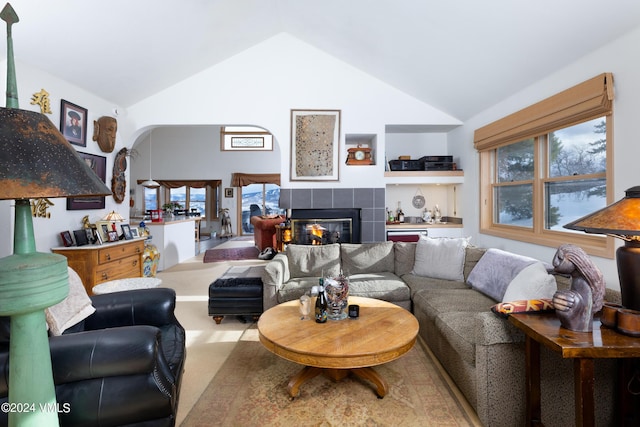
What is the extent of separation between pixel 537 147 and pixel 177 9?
3.84 m

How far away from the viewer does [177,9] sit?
3.11 m

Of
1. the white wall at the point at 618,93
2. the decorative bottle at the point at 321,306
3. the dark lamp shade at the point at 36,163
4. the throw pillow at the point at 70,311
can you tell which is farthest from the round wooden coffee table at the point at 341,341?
the white wall at the point at 618,93

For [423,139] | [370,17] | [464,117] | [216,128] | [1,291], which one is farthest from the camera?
[216,128]

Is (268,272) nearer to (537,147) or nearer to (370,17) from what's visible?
(370,17)

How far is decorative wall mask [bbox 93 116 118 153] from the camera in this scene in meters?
3.98

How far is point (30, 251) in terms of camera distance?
739mm

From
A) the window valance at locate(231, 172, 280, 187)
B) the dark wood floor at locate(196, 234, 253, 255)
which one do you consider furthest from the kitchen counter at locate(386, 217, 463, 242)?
the window valance at locate(231, 172, 280, 187)

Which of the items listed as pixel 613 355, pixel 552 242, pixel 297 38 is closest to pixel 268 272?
pixel 613 355

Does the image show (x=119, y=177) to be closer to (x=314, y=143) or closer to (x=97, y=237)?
(x=97, y=237)

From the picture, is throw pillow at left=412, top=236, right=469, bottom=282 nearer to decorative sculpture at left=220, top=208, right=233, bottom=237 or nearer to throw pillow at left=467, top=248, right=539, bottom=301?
throw pillow at left=467, top=248, right=539, bottom=301

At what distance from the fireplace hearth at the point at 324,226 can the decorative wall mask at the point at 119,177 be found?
236 centimetres

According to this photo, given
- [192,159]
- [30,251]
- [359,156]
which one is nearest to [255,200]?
[192,159]

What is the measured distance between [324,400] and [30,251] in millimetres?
1716

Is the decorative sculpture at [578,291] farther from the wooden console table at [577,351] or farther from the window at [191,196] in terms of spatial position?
the window at [191,196]
